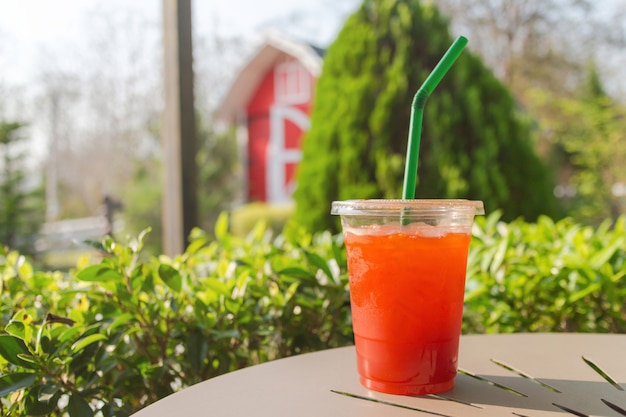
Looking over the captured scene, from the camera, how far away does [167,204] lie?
9.37 ft

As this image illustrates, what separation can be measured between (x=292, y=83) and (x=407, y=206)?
576 inches

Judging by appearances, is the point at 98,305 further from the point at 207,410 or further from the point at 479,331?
the point at 479,331

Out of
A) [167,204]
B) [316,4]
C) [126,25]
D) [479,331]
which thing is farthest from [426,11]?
[316,4]

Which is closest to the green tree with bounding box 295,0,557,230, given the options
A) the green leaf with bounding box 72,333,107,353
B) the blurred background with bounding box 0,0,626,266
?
the green leaf with bounding box 72,333,107,353

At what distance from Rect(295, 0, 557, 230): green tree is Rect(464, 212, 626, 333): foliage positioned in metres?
2.01

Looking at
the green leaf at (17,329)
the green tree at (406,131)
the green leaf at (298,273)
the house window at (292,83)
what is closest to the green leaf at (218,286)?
the green leaf at (298,273)

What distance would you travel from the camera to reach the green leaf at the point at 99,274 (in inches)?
43.1

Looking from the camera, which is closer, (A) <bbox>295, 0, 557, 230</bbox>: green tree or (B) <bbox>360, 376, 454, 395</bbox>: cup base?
(B) <bbox>360, 376, 454, 395</bbox>: cup base

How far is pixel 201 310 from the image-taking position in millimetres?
1204

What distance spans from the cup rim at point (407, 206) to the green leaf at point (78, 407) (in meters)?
0.51

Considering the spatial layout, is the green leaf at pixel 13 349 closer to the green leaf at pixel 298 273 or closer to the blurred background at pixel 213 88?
the green leaf at pixel 298 273

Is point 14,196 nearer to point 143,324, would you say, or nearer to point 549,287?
point 143,324

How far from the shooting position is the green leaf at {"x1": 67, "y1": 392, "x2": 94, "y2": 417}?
38.2 inches

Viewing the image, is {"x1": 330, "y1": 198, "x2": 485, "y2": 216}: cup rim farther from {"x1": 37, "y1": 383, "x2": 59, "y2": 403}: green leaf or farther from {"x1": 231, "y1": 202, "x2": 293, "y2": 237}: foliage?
{"x1": 231, "y1": 202, "x2": 293, "y2": 237}: foliage
